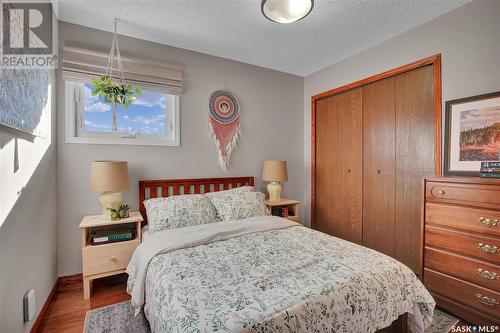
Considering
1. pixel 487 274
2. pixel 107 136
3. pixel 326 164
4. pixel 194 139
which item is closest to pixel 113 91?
pixel 107 136

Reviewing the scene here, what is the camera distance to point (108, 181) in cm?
210

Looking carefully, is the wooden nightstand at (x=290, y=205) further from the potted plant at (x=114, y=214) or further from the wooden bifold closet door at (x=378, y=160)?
the potted plant at (x=114, y=214)

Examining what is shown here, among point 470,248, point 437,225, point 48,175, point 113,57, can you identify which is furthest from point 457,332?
point 113,57

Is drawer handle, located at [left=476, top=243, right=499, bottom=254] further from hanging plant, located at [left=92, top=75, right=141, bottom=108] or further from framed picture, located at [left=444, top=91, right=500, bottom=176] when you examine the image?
hanging plant, located at [left=92, top=75, right=141, bottom=108]

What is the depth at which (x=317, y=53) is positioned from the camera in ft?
9.52

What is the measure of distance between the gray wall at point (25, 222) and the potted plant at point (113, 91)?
0.39 m

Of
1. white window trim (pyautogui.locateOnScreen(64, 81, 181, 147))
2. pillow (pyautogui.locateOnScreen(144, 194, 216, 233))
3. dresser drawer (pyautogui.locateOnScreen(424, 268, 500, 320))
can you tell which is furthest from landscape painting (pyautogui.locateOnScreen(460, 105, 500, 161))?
white window trim (pyautogui.locateOnScreen(64, 81, 181, 147))

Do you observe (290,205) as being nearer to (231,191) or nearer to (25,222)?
(231,191)

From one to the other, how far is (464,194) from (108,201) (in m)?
2.87

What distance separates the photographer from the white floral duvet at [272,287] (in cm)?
103

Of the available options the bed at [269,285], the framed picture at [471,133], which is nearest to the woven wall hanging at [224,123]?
the bed at [269,285]

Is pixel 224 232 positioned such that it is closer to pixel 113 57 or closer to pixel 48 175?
pixel 48 175

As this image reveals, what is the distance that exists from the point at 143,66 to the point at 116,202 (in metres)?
1.41

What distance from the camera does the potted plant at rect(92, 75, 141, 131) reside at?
2168 millimetres
